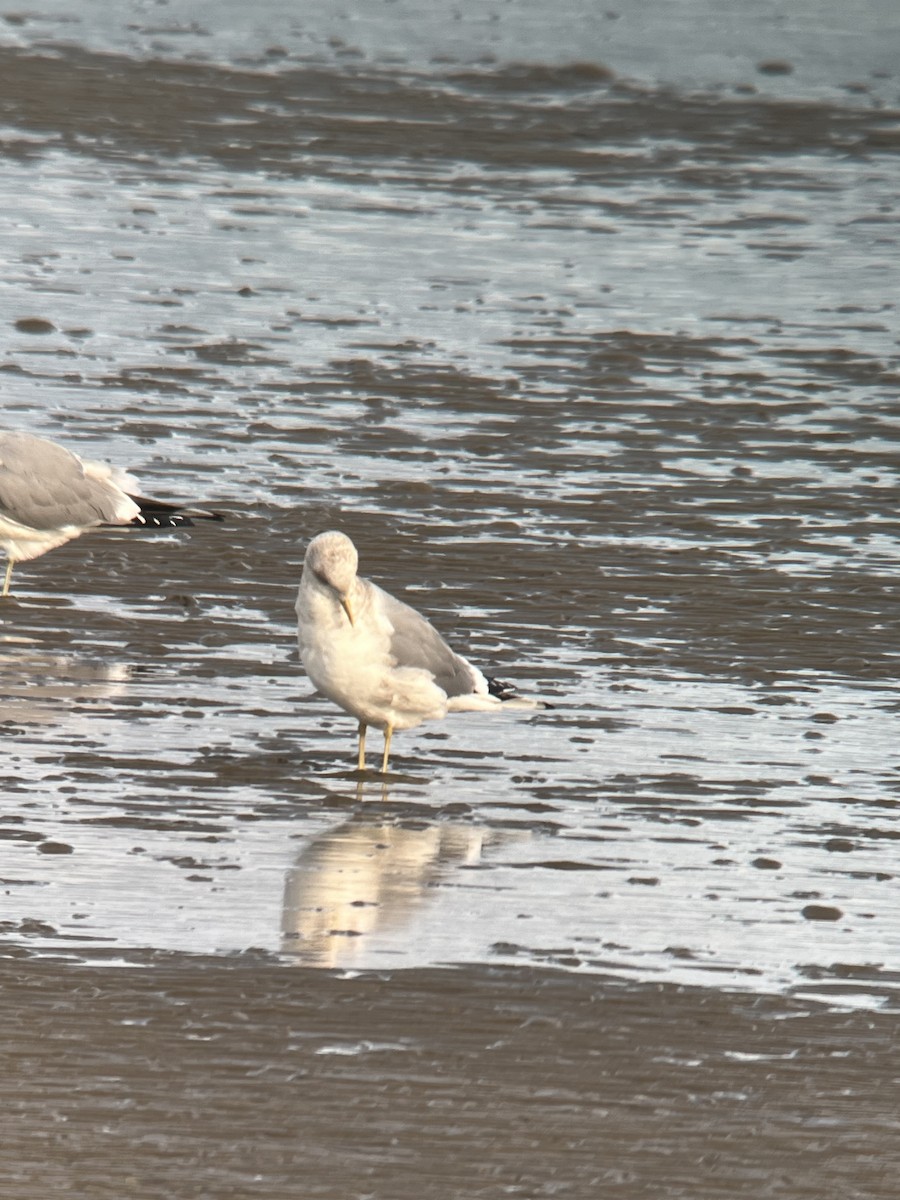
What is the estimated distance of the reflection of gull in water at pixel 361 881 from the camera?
5.36m

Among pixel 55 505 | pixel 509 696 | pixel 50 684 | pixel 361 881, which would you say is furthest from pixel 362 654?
pixel 55 505

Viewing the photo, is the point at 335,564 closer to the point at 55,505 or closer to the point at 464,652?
the point at 464,652

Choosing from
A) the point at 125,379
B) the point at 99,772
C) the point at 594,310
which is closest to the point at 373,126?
the point at 594,310

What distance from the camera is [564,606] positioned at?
28.7ft

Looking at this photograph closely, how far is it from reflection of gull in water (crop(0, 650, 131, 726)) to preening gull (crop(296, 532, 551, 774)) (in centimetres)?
86

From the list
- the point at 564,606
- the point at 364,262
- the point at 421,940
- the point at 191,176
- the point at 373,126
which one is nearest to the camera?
the point at 421,940

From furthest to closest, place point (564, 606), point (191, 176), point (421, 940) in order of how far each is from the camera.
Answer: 1. point (191, 176)
2. point (564, 606)
3. point (421, 940)

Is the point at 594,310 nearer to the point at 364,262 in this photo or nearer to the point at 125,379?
the point at 364,262

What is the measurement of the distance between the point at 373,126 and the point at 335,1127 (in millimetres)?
15202

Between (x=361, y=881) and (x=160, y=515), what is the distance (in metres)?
3.38

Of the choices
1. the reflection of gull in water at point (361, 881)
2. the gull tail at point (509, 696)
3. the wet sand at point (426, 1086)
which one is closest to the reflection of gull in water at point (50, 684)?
the gull tail at point (509, 696)

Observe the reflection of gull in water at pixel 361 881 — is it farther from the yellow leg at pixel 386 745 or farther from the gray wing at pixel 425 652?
the gray wing at pixel 425 652

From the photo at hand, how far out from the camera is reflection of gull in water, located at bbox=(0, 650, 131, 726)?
7.26 meters

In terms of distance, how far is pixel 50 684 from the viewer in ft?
24.8
